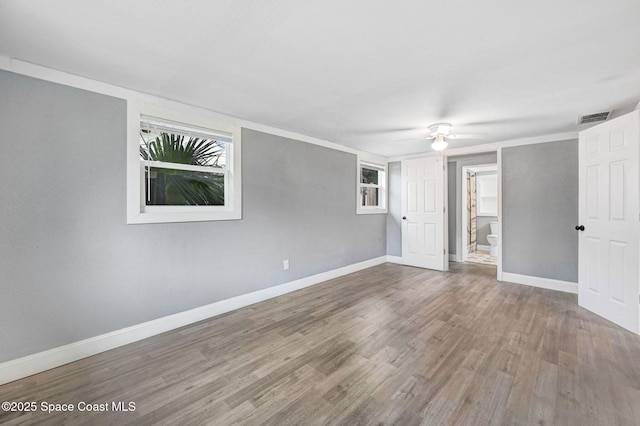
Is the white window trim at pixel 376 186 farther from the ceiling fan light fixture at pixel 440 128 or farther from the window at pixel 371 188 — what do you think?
the ceiling fan light fixture at pixel 440 128

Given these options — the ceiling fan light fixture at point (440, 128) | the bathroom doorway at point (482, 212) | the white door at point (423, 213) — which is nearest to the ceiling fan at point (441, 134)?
the ceiling fan light fixture at point (440, 128)

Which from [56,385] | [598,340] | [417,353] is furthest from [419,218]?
[56,385]

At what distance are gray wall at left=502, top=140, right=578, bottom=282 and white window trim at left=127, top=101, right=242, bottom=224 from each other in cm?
415

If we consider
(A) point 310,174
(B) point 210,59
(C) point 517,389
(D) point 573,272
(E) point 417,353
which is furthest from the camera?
(A) point 310,174

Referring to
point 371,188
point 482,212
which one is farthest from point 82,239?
point 482,212

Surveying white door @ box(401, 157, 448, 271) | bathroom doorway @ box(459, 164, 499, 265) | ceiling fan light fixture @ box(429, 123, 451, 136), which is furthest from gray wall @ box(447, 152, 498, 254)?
ceiling fan light fixture @ box(429, 123, 451, 136)

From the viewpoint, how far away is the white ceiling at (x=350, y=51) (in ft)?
4.67

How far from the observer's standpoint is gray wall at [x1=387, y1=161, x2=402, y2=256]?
550cm

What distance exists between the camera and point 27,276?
194 centimetres

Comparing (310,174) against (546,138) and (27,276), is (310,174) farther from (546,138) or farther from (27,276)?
(546,138)

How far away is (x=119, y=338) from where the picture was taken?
2301 millimetres

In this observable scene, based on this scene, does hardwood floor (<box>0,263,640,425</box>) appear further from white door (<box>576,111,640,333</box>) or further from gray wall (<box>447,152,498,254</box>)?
gray wall (<box>447,152,498,254</box>)

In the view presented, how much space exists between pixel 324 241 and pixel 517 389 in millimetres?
2924

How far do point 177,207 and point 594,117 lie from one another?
4.81 m
